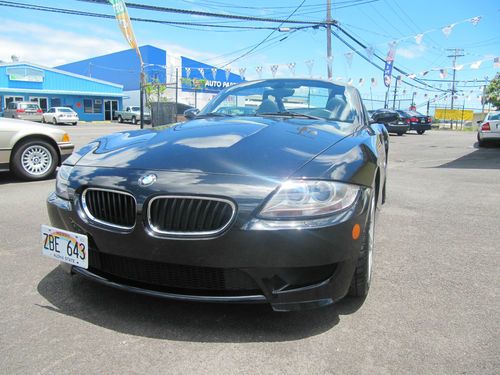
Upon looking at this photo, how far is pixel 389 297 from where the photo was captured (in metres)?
2.67

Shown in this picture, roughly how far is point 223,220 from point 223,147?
58cm

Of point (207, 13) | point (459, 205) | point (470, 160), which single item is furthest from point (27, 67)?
point (459, 205)

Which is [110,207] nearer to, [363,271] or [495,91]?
[363,271]

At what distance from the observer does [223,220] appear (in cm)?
206

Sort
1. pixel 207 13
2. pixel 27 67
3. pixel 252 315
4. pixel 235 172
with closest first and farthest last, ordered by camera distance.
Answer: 1. pixel 235 172
2. pixel 252 315
3. pixel 207 13
4. pixel 27 67

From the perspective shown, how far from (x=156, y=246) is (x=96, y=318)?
0.60 metres

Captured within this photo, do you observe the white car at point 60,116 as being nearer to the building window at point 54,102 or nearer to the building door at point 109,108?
the building window at point 54,102

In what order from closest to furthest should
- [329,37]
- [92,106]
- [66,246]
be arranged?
[66,246]
[329,37]
[92,106]

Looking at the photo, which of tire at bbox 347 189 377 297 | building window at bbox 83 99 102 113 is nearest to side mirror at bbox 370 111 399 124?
tire at bbox 347 189 377 297

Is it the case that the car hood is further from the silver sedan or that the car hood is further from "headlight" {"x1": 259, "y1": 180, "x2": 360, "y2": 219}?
the silver sedan

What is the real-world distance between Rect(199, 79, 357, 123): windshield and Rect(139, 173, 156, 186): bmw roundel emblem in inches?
64.7

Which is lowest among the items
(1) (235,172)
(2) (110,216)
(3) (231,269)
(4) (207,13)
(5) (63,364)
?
(5) (63,364)

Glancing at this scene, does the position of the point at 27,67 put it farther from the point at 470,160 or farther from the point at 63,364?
the point at 63,364

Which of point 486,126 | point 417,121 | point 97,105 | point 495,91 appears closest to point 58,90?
point 97,105
